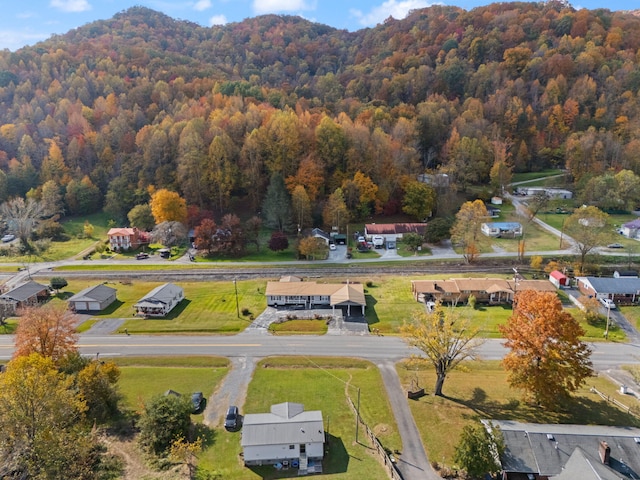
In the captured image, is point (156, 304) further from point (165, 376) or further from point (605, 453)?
point (605, 453)

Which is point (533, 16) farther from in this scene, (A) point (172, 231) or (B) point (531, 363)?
(B) point (531, 363)

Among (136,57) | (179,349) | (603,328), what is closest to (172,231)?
(179,349)

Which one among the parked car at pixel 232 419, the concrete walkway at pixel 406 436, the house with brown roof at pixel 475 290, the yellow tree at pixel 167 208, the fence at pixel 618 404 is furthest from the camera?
the yellow tree at pixel 167 208

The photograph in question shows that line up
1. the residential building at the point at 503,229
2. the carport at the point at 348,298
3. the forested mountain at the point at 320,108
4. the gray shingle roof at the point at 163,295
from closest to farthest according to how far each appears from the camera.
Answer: the carport at the point at 348,298 → the gray shingle roof at the point at 163,295 → the residential building at the point at 503,229 → the forested mountain at the point at 320,108

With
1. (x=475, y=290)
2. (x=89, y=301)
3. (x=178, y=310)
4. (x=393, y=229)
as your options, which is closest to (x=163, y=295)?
(x=178, y=310)

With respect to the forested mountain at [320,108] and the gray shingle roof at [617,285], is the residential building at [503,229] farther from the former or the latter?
the gray shingle roof at [617,285]

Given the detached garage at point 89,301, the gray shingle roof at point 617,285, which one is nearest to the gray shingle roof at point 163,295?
the detached garage at point 89,301
